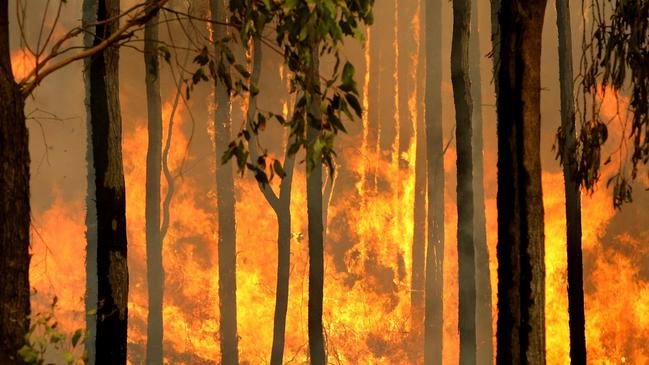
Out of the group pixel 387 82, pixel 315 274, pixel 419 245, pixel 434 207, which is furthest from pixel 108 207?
pixel 387 82

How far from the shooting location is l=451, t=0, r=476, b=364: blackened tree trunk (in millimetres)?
14914

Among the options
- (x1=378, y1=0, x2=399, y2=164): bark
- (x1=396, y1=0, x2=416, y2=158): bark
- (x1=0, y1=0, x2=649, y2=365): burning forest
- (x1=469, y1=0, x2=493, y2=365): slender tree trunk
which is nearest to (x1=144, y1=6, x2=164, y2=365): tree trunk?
(x1=0, y1=0, x2=649, y2=365): burning forest

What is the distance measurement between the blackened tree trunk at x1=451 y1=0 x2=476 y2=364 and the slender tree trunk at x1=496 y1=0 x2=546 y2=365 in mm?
4866

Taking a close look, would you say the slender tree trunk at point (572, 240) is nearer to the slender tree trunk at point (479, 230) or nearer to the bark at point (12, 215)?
the slender tree trunk at point (479, 230)

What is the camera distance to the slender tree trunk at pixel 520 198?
385 inches

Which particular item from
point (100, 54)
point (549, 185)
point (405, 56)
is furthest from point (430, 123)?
point (405, 56)

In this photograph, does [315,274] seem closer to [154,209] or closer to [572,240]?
[572,240]

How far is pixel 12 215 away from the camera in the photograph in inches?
327

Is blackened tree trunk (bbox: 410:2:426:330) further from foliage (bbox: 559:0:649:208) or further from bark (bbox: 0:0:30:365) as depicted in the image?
bark (bbox: 0:0:30:365)

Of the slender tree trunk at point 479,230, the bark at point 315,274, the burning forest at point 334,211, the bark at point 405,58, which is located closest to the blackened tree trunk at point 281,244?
the burning forest at point 334,211

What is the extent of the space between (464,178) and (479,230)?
29.1ft

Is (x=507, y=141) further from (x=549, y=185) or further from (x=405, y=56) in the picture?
(x=405, y=56)

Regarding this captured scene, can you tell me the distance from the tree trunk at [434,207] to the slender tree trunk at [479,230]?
86 centimetres

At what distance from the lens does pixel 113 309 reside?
11438 millimetres
